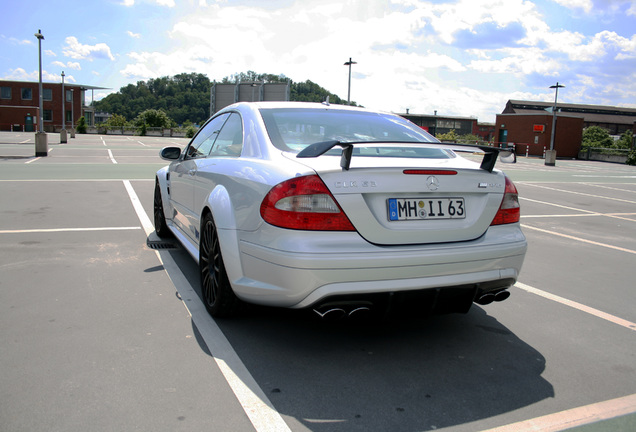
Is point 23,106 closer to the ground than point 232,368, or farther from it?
farther from it

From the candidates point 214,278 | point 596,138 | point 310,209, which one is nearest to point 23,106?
point 596,138

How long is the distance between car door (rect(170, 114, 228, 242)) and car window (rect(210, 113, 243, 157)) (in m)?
0.17

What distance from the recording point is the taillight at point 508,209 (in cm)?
344

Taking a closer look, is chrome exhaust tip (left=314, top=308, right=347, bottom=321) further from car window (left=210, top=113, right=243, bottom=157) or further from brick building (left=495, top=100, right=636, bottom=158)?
brick building (left=495, top=100, right=636, bottom=158)

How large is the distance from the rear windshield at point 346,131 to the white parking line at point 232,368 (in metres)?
1.32

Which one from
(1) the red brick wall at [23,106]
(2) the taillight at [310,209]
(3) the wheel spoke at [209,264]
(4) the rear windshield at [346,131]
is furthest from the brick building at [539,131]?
(1) the red brick wall at [23,106]

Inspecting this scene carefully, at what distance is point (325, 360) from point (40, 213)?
6552 millimetres

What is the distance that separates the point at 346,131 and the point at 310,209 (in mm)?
1255

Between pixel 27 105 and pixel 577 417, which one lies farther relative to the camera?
pixel 27 105

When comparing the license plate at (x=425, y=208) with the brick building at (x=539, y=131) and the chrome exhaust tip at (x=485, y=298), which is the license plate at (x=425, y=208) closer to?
the chrome exhaust tip at (x=485, y=298)

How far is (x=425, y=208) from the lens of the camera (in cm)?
315

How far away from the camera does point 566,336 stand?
12.3 feet

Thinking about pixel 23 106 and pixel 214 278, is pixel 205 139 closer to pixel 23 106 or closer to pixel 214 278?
pixel 214 278

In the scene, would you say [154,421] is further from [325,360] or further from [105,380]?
[325,360]
